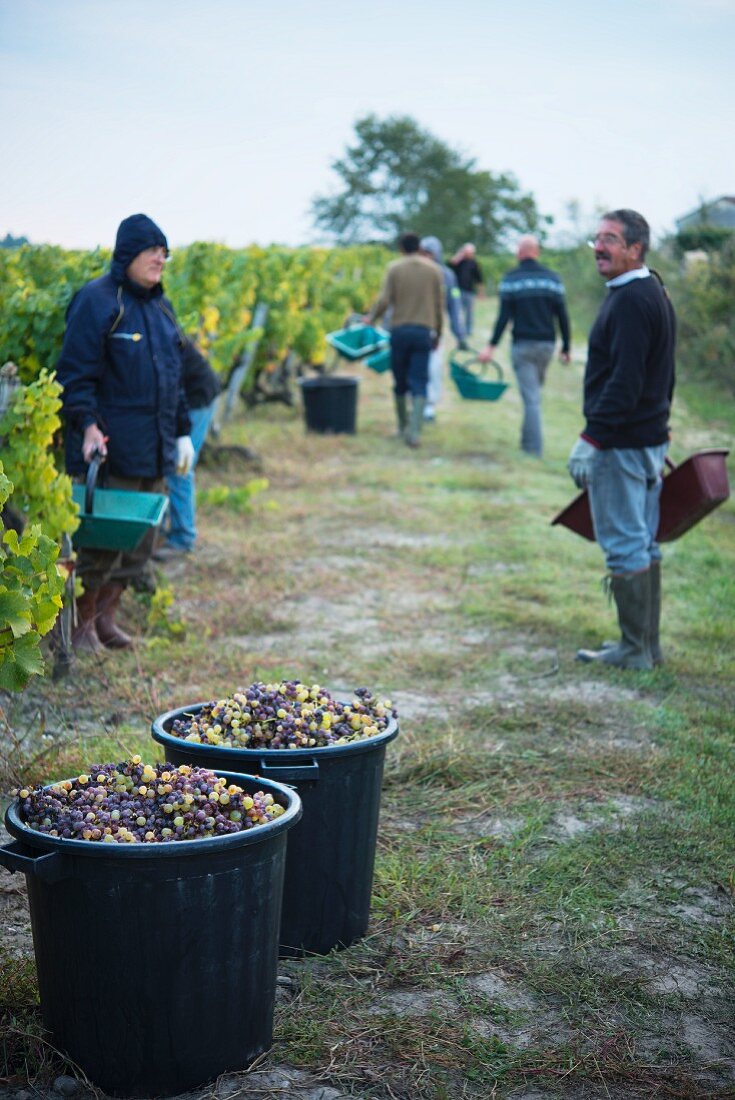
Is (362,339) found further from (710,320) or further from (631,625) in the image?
(631,625)

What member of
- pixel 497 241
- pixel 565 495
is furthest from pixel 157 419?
pixel 497 241

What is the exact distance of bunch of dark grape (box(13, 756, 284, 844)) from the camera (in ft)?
8.07

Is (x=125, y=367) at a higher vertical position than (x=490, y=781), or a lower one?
higher

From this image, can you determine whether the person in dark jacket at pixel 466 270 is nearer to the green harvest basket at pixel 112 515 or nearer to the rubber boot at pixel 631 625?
the rubber boot at pixel 631 625

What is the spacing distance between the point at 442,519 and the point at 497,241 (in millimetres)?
69346

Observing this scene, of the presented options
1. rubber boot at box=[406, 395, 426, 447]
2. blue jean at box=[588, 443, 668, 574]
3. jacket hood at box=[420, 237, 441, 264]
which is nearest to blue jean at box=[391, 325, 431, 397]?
rubber boot at box=[406, 395, 426, 447]

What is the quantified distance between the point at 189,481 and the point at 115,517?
2592mm

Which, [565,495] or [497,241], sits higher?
[497,241]

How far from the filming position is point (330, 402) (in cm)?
1255

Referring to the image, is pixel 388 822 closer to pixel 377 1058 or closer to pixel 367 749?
pixel 367 749

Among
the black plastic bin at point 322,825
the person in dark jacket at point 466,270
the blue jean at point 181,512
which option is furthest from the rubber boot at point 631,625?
the person in dark jacket at point 466,270

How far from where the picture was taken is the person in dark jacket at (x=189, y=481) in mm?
6918

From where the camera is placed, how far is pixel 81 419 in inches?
197

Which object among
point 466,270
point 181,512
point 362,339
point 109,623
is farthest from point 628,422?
point 466,270
